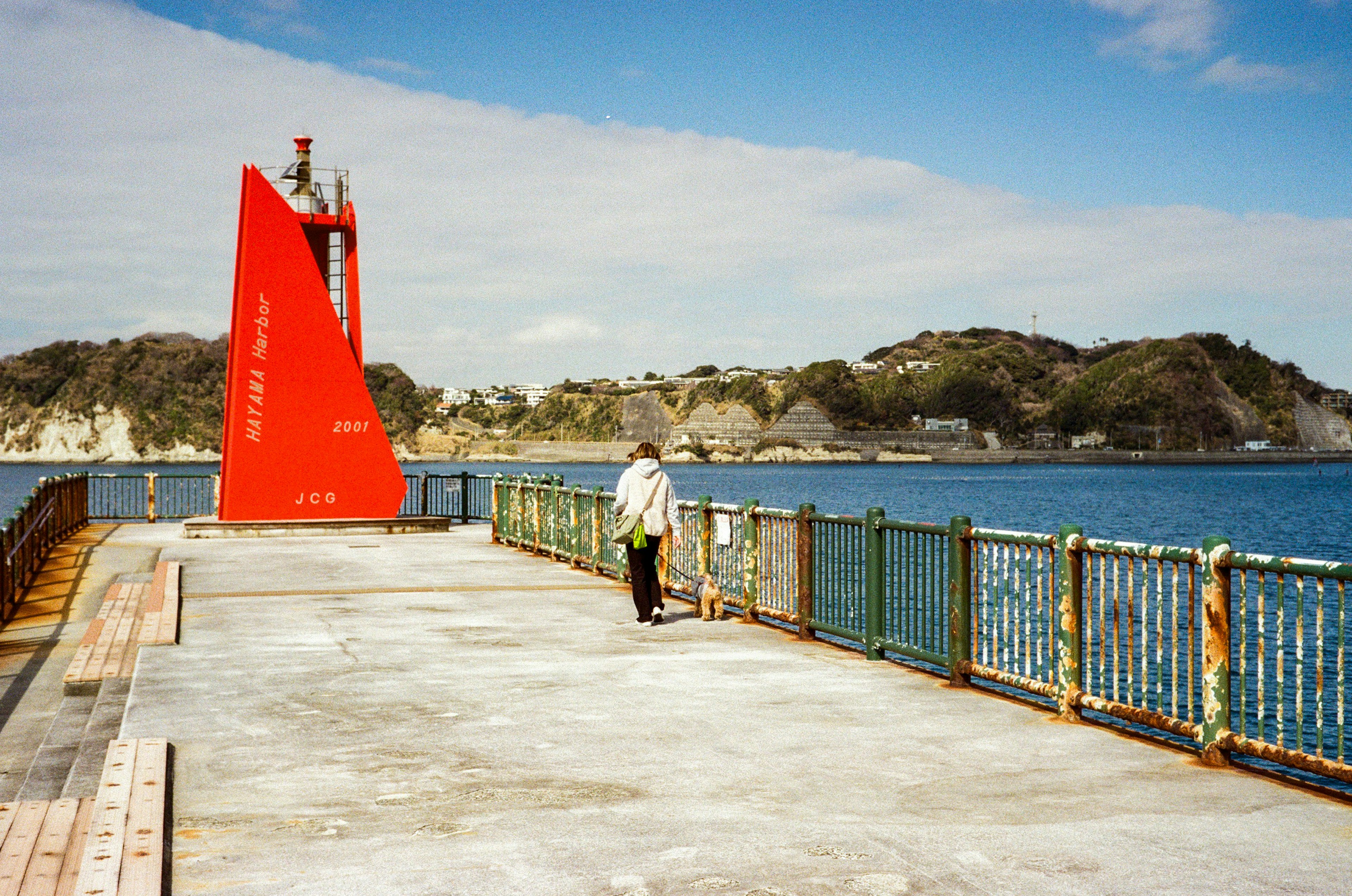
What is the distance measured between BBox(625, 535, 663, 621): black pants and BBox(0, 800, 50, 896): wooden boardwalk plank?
6799 mm

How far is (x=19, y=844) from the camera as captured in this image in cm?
525

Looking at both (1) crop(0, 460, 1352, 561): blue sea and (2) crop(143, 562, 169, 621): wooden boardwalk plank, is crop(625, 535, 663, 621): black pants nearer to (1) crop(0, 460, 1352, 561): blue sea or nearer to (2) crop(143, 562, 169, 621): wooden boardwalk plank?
(2) crop(143, 562, 169, 621): wooden boardwalk plank

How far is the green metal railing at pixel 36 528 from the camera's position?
14023 millimetres

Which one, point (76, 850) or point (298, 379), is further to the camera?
point (298, 379)

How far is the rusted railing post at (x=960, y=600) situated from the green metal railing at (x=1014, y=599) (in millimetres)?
12

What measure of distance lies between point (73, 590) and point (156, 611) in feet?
15.0

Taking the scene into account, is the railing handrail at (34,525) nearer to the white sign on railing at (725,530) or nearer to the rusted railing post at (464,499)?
the white sign on railing at (725,530)

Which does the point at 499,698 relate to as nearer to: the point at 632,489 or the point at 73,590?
the point at 632,489

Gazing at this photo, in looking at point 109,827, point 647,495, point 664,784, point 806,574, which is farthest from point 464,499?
point 109,827

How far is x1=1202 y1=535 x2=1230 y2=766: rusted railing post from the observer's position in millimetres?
6523

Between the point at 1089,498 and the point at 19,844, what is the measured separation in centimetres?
11025

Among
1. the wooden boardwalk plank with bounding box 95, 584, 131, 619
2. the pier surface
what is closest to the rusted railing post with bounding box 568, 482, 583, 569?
the wooden boardwalk plank with bounding box 95, 584, 131, 619

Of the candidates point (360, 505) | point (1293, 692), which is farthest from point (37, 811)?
point (360, 505)

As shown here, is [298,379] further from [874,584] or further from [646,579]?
[874,584]
